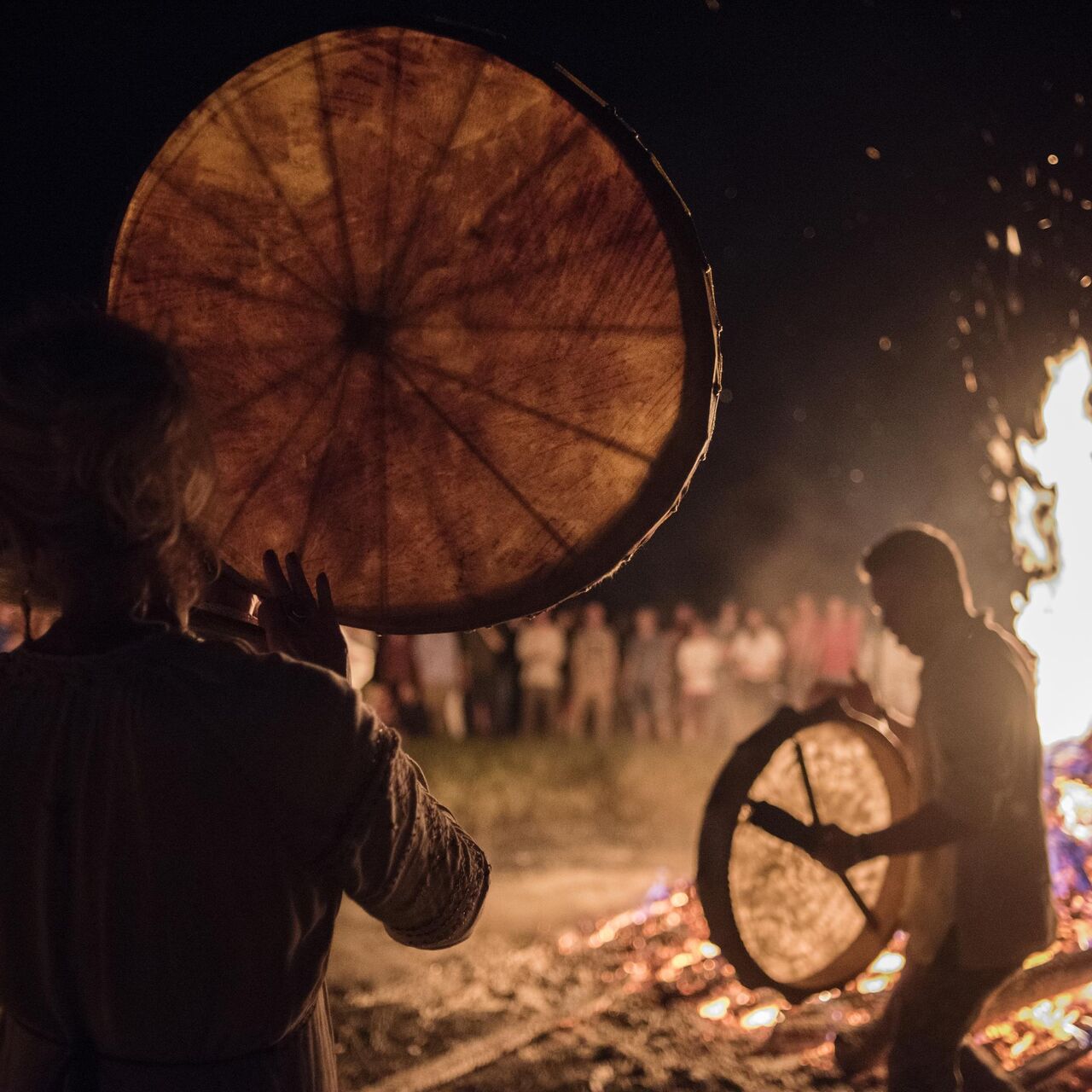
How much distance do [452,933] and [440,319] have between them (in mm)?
1003

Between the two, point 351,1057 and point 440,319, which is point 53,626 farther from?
point 351,1057

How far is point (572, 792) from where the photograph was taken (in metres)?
9.31

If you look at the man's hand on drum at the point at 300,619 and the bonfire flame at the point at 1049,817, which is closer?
the man's hand on drum at the point at 300,619

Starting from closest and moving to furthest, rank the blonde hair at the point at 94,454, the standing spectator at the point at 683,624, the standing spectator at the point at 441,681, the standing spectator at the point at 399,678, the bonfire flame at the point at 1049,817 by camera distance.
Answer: the blonde hair at the point at 94,454, the bonfire flame at the point at 1049,817, the standing spectator at the point at 399,678, the standing spectator at the point at 441,681, the standing spectator at the point at 683,624

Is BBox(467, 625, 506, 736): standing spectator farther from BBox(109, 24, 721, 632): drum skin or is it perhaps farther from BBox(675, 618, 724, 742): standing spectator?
BBox(109, 24, 721, 632): drum skin

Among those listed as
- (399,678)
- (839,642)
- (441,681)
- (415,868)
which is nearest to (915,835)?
(415,868)

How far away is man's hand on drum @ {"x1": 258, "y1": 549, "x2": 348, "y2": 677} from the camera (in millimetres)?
1324

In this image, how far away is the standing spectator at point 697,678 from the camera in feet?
37.7

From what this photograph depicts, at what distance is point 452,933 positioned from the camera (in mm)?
1284

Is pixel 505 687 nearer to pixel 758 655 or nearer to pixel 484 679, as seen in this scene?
pixel 484 679

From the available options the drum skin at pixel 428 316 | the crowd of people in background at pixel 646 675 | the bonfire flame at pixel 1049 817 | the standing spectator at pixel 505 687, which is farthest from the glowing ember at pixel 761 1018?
the standing spectator at pixel 505 687

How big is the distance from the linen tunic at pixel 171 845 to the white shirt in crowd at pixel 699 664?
10.6 metres

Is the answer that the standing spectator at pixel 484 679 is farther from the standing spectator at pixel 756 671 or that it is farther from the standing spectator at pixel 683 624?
the standing spectator at pixel 756 671

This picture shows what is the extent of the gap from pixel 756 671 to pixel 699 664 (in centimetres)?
71
